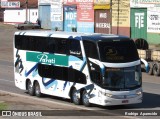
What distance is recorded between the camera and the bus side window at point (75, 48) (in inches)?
856

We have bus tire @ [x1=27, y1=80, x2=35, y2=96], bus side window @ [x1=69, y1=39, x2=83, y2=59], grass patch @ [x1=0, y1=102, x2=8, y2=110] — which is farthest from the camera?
bus tire @ [x1=27, y1=80, x2=35, y2=96]

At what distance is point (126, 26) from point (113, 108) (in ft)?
130

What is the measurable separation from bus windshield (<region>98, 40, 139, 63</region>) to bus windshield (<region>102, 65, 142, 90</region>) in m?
0.38

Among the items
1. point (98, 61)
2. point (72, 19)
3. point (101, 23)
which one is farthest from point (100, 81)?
point (72, 19)

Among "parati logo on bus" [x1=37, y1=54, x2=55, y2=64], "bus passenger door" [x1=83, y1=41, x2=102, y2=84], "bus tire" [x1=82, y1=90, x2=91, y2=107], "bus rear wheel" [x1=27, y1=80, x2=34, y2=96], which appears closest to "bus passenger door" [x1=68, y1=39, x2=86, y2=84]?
"bus passenger door" [x1=83, y1=41, x2=102, y2=84]

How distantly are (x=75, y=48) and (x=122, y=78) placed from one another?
97.5 inches

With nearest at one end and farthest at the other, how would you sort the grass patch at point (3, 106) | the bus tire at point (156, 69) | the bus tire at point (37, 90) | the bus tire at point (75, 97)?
the grass patch at point (3, 106), the bus tire at point (75, 97), the bus tire at point (37, 90), the bus tire at point (156, 69)

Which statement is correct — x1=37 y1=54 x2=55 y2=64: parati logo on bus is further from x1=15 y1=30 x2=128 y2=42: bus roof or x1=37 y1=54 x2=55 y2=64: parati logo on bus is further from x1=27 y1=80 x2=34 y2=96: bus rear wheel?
x1=27 y1=80 x2=34 y2=96: bus rear wheel

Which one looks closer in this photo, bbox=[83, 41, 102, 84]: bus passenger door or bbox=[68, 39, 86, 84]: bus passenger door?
bbox=[83, 41, 102, 84]: bus passenger door

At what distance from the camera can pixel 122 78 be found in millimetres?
20750

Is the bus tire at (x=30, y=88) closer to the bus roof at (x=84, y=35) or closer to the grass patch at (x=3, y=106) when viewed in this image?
the bus roof at (x=84, y=35)

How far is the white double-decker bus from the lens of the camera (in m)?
20.6

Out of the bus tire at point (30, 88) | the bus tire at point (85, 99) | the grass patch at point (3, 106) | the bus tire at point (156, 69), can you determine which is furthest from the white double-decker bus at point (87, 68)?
the bus tire at point (156, 69)

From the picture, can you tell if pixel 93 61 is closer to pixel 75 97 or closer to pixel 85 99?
pixel 85 99
